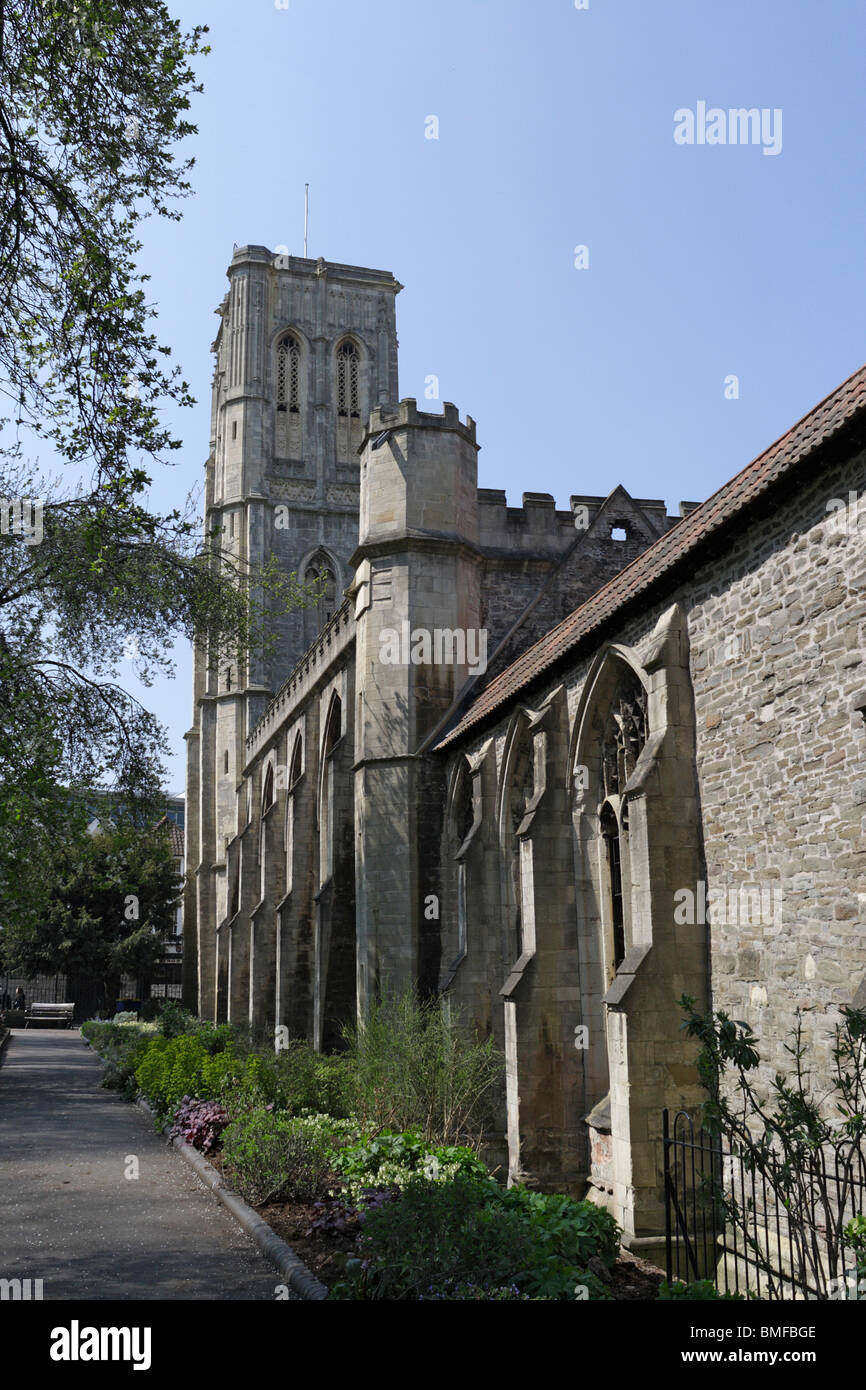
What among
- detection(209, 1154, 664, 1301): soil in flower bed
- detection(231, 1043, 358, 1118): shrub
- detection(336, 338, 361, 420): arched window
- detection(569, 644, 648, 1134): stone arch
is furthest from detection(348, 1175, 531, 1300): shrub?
detection(336, 338, 361, 420): arched window

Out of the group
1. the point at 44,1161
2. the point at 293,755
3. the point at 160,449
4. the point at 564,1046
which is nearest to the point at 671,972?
the point at 564,1046

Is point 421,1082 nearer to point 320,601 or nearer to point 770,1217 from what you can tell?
point 770,1217

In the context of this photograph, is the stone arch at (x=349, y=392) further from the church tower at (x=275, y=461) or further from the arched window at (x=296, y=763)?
the arched window at (x=296, y=763)

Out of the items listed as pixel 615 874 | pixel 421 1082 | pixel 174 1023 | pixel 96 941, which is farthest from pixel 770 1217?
pixel 96 941

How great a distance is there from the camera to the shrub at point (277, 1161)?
9703mm

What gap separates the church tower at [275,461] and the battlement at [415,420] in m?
18.4

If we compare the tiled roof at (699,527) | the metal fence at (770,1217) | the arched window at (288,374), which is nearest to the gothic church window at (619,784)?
the tiled roof at (699,527)

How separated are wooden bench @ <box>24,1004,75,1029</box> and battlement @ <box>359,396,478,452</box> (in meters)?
33.5

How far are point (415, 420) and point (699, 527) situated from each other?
9.64 metres

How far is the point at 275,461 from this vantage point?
41375 mm

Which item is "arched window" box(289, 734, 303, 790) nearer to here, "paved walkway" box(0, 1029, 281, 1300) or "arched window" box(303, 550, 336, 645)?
"arched window" box(303, 550, 336, 645)

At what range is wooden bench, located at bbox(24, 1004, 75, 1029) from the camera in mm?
44188
